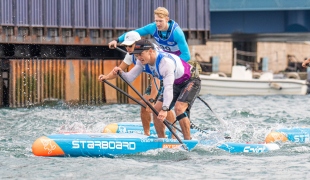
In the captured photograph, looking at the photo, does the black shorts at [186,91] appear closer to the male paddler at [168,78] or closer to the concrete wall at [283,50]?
the male paddler at [168,78]

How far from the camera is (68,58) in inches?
1174

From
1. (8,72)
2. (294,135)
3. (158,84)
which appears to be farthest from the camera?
(8,72)

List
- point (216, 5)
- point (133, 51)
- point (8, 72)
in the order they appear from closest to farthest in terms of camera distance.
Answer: point (133, 51), point (8, 72), point (216, 5)

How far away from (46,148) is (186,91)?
2559mm

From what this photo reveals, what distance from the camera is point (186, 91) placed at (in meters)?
15.9

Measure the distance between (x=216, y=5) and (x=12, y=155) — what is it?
25.8m

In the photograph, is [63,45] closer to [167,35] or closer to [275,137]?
[275,137]

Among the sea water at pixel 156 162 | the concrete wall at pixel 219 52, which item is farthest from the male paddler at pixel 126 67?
the concrete wall at pixel 219 52

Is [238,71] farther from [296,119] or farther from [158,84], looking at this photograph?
[158,84]

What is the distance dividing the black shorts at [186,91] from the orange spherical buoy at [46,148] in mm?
1940

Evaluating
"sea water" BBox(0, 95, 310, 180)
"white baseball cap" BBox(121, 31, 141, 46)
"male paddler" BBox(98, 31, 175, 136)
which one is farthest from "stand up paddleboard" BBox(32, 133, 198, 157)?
"white baseball cap" BBox(121, 31, 141, 46)

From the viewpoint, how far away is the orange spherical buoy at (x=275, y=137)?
1809 centimetres

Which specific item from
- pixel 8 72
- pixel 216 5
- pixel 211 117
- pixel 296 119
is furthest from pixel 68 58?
pixel 216 5

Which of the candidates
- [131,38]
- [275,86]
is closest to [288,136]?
[131,38]
